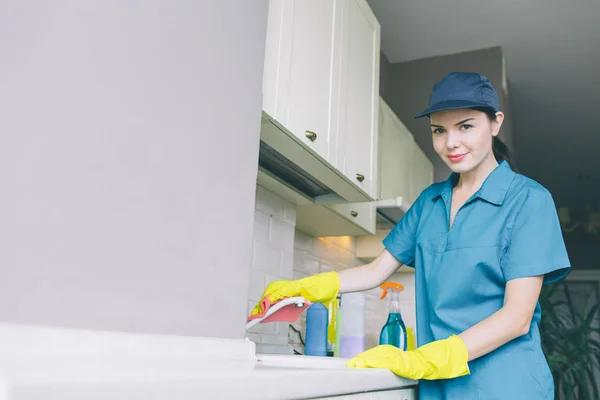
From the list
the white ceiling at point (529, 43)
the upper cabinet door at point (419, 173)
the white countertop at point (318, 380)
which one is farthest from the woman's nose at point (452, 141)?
the white ceiling at point (529, 43)

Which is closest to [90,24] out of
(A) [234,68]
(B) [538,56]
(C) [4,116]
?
(C) [4,116]

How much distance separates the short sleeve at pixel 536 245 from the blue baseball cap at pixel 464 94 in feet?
0.92

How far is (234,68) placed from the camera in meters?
1.11

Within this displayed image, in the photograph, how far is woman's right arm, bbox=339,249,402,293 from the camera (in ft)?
5.49

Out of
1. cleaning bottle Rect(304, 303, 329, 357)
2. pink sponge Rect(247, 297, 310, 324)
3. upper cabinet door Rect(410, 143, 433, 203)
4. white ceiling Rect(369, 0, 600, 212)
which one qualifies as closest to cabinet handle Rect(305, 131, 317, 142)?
pink sponge Rect(247, 297, 310, 324)

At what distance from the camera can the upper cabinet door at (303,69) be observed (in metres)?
1.48

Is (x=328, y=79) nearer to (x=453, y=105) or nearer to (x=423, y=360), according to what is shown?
(x=453, y=105)

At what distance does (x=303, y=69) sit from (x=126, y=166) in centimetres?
93

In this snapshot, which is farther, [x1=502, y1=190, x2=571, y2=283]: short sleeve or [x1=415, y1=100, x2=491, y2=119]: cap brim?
[x1=415, y1=100, x2=491, y2=119]: cap brim

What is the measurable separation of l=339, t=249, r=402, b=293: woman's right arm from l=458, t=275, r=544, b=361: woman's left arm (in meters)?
0.44

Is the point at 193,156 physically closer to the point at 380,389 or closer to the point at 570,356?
the point at 380,389

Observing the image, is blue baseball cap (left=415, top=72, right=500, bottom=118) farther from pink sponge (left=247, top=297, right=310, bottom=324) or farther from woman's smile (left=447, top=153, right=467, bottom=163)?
pink sponge (left=247, top=297, right=310, bottom=324)

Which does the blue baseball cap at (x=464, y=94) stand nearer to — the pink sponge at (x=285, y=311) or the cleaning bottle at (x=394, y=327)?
the pink sponge at (x=285, y=311)

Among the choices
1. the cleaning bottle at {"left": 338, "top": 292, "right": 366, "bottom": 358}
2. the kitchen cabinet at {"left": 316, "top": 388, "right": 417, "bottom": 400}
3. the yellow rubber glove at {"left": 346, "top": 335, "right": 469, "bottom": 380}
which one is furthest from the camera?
the cleaning bottle at {"left": 338, "top": 292, "right": 366, "bottom": 358}
